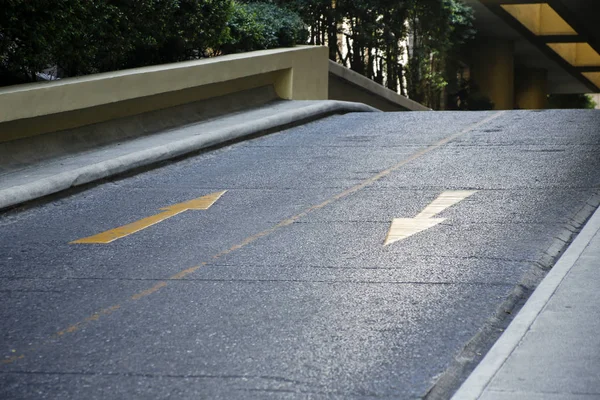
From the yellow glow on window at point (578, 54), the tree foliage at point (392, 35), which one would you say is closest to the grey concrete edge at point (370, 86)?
the tree foliage at point (392, 35)

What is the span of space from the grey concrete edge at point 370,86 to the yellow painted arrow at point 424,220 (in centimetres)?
1230

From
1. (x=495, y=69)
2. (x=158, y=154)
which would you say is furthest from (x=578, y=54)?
(x=158, y=154)

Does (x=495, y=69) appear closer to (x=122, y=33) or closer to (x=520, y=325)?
(x=122, y=33)

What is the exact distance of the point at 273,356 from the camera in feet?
18.9

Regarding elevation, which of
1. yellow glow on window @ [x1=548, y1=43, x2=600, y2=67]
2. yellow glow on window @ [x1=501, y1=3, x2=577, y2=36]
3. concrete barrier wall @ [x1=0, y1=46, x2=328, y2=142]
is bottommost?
yellow glow on window @ [x1=548, y1=43, x2=600, y2=67]

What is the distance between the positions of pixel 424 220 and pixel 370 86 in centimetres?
1549

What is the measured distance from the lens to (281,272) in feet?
25.0

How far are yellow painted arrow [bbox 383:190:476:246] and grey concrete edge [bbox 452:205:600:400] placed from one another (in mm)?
1410

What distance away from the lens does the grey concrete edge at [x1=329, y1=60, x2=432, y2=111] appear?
2280 centimetres

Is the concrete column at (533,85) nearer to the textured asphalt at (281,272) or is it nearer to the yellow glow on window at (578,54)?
the yellow glow on window at (578,54)

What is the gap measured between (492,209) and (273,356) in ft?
14.3

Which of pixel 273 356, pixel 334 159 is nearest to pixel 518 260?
pixel 273 356

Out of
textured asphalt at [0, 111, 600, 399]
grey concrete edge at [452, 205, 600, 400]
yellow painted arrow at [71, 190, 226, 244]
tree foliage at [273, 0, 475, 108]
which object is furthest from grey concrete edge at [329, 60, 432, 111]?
grey concrete edge at [452, 205, 600, 400]

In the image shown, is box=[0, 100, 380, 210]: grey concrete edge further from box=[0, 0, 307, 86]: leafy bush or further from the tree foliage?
the tree foliage
